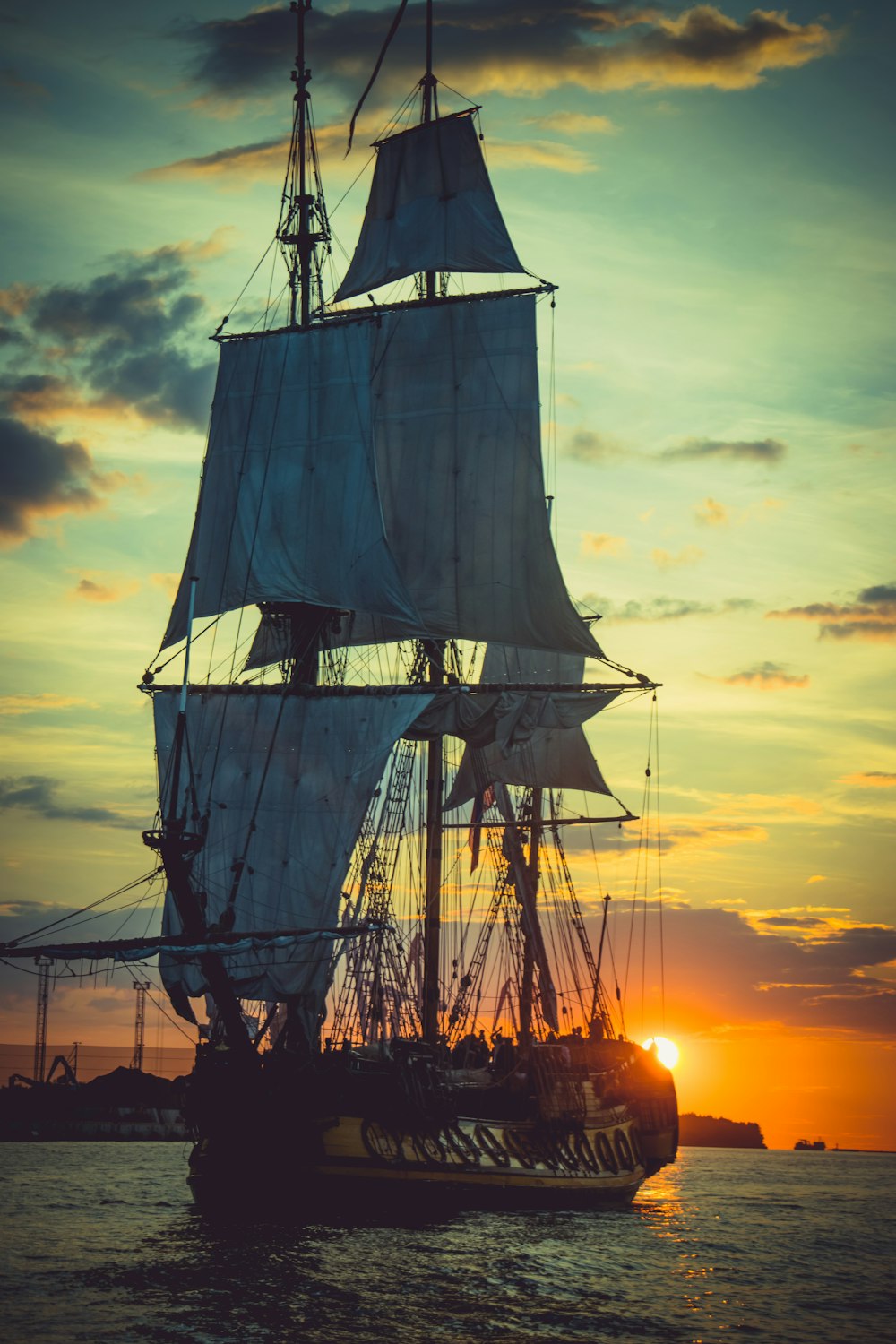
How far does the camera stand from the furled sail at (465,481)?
6925cm

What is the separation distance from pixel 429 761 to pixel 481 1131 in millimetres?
19182

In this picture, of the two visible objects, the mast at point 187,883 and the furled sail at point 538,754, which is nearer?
the mast at point 187,883

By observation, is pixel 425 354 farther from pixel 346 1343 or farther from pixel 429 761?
pixel 346 1343

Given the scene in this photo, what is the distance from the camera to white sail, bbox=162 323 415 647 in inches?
2594

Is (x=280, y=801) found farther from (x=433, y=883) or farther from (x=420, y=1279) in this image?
(x=420, y=1279)

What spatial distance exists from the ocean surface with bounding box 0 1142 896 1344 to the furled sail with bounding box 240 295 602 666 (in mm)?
25448

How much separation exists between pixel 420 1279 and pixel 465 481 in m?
39.6

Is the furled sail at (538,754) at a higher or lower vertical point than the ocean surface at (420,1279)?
higher

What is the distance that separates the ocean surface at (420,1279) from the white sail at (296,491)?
82.7ft

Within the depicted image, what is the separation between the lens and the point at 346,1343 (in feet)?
105

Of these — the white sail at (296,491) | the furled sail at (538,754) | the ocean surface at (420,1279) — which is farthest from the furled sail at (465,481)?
the ocean surface at (420,1279)

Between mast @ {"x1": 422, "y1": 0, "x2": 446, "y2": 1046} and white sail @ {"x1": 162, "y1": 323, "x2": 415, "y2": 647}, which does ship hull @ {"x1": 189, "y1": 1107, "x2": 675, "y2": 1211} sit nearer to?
mast @ {"x1": 422, "y1": 0, "x2": 446, "y2": 1046}

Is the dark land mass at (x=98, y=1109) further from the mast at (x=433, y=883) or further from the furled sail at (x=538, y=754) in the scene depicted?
the mast at (x=433, y=883)

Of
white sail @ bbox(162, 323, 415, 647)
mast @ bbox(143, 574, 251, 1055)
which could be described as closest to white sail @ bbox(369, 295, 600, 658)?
white sail @ bbox(162, 323, 415, 647)
